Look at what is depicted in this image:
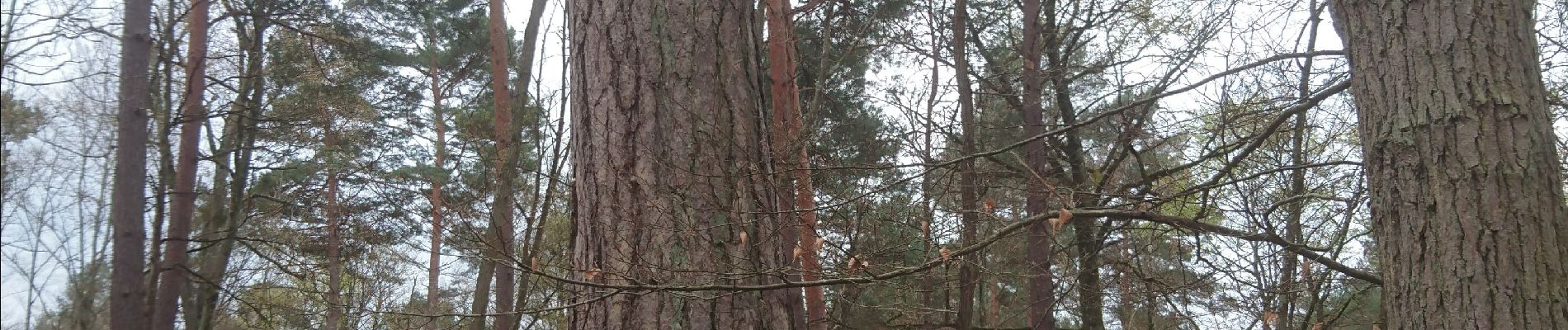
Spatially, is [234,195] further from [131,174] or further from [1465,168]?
[1465,168]

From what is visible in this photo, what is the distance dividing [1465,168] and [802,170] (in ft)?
6.36

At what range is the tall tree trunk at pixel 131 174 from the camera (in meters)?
6.26

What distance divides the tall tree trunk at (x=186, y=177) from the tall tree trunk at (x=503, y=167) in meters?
2.60

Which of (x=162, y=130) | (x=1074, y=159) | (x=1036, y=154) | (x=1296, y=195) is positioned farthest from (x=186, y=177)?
(x=1296, y=195)

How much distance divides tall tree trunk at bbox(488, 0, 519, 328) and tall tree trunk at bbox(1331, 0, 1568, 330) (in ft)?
11.2

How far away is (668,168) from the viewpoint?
8.45 ft

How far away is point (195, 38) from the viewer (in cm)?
873

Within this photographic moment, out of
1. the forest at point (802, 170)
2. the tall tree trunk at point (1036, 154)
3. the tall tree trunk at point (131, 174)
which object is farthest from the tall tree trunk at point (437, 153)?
the tall tree trunk at point (1036, 154)

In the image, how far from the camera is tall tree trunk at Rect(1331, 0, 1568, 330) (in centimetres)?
242

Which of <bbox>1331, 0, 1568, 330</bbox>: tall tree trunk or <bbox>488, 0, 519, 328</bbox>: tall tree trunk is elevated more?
<bbox>488, 0, 519, 328</bbox>: tall tree trunk

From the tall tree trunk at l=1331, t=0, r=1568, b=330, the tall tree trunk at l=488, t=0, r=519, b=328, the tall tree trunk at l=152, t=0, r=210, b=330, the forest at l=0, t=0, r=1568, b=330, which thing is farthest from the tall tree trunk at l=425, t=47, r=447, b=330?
the tall tree trunk at l=1331, t=0, r=1568, b=330

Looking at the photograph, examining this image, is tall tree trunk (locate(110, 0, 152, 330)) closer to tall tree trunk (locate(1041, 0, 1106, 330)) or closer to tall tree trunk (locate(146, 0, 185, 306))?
tall tree trunk (locate(146, 0, 185, 306))

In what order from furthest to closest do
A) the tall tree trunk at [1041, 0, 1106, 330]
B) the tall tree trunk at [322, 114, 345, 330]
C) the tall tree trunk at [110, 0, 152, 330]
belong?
the tall tree trunk at [322, 114, 345, 330] → the tall tree trunk at [1041, 0, 1106, 330] → the tall tree trunk at [110, 0, 152, 330]

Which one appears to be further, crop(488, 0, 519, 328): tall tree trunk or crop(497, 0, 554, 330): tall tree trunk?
crop(497, 0, 554, 330): tall tree trunk
